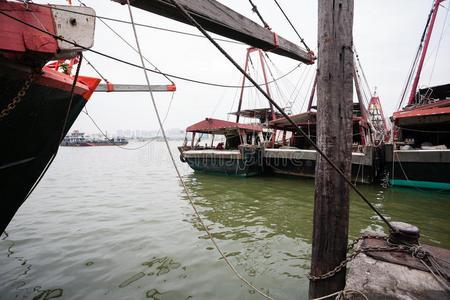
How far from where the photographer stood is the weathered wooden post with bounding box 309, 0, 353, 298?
6.78ft

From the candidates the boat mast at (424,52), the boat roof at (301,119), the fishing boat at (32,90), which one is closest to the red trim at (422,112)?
the boat roof at (301,119)

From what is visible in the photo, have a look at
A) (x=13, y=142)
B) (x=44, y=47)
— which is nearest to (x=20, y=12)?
(x=44, y=47)

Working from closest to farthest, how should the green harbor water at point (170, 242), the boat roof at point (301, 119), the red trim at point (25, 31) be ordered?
the red trim at point (25, 31), the green harbor water at point (170, 242), the boat roof at point (301, 119)

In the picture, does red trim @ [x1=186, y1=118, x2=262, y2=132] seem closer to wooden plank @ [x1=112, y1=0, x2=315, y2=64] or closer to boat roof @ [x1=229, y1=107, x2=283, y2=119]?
boat roof @ [x1=229, y1=107, x2=283, y2=119]

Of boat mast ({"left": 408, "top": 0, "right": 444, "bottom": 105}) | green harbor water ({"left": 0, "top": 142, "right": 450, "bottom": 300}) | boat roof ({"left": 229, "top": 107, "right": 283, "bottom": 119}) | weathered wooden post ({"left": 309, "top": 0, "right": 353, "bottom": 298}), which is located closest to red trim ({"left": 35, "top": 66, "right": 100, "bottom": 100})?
green harbor water ({"left": 0, "top": 142, "right": 450, "bottom": 300})

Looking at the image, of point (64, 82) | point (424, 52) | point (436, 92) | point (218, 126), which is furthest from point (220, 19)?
point (436, 92)

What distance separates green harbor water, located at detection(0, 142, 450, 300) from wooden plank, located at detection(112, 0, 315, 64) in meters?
3.40

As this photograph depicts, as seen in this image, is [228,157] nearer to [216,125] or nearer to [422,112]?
[216,125]

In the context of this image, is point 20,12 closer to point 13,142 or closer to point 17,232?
point 13,142

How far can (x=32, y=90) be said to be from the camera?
2486 millimetres

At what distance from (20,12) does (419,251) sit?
14.2 ft

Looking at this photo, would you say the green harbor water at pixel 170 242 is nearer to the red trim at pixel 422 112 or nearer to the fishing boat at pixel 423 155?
the fishing boat at pixel 423 155

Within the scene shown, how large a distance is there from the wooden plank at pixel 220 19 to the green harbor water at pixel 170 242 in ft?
11.1

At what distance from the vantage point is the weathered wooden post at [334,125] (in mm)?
2066
